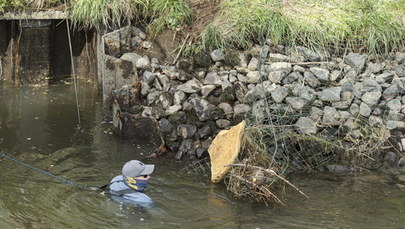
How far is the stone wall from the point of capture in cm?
931

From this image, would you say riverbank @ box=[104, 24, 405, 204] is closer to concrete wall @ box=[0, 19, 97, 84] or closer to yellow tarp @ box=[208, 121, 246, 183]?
yellow tarp @ box=[208, 121, 246, 183]

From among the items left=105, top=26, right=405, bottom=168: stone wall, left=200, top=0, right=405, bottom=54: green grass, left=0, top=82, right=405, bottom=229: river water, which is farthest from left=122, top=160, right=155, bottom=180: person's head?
left=200, top=0, right=405, bottom=54: green grass

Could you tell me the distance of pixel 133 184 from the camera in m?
7.39

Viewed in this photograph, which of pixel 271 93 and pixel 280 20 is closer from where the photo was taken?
pixel 271 93

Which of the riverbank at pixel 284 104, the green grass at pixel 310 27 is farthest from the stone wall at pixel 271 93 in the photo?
the green grass at pixel 310 27

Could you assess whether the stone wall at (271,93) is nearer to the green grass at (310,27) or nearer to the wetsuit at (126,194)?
the green grass at (310,27)

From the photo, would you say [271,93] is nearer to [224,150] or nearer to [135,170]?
[224,150]

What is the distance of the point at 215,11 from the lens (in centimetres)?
1097

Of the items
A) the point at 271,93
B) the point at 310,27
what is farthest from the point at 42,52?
the point at 310,27

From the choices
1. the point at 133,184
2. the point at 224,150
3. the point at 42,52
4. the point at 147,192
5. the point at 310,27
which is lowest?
the point at 147,192

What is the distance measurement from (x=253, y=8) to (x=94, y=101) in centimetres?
312

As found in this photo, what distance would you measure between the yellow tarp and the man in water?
3.78ft

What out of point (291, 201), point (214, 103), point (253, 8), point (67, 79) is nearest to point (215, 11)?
point (253, 8)

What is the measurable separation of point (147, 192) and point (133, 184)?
0.69 metres
